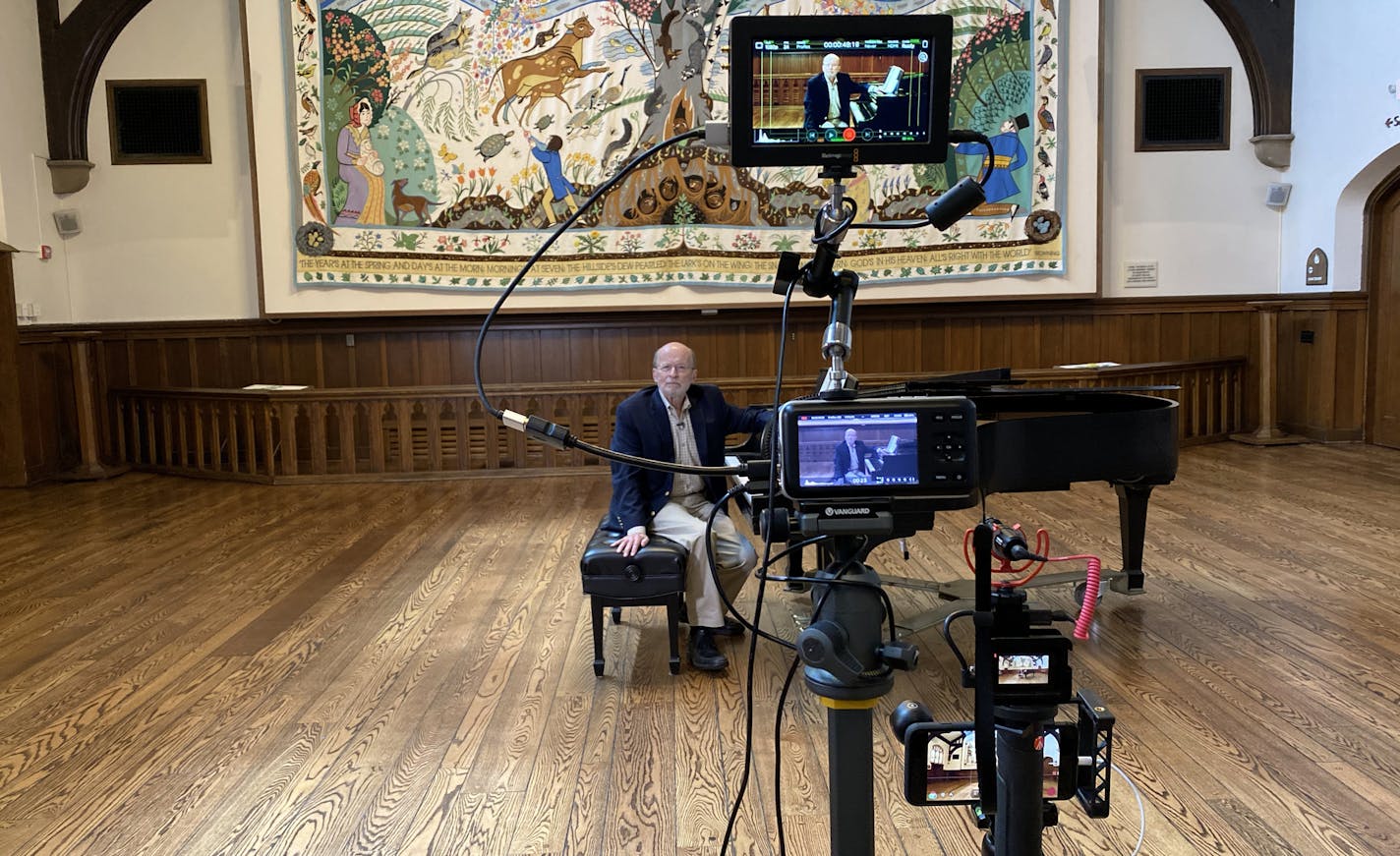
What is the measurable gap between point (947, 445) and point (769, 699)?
204 cm

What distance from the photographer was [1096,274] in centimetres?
764

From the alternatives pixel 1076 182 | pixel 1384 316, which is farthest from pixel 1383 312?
pixel 1076 182

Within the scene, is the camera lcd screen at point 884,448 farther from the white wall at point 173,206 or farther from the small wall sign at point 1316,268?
the small wall sign at point 1316,268

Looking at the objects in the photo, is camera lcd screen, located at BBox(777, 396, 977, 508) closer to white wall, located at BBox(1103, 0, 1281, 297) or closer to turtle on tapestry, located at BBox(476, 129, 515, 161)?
turtle on tapestry, located at BBox(476, 129, 515, 161)

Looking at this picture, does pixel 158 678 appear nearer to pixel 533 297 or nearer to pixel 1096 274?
pixel 533 297

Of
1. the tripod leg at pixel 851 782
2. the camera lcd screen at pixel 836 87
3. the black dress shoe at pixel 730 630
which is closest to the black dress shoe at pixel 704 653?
the black dress shoe at pixel 730 630

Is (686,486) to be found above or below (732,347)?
below

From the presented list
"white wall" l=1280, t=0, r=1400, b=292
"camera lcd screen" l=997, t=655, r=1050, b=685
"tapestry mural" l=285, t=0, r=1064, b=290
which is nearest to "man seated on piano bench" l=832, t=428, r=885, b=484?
"camera lcd screen" l=997, t=655, r=1050, b=685

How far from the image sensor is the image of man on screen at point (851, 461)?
115cm

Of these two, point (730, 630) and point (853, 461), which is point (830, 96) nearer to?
point (853, 461)

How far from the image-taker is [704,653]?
3289 millimetres

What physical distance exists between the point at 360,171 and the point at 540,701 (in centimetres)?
547

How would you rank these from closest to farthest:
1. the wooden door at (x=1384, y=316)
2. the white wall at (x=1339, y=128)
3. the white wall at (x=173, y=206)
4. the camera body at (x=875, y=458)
Result: the camera body at (x=875, y=458), the white wall at (x=1339, y=128), the wooden door at (x=1384, y=316), the white wall at (x=173, y=206)

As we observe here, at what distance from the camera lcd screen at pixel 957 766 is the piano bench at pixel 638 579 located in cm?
202
